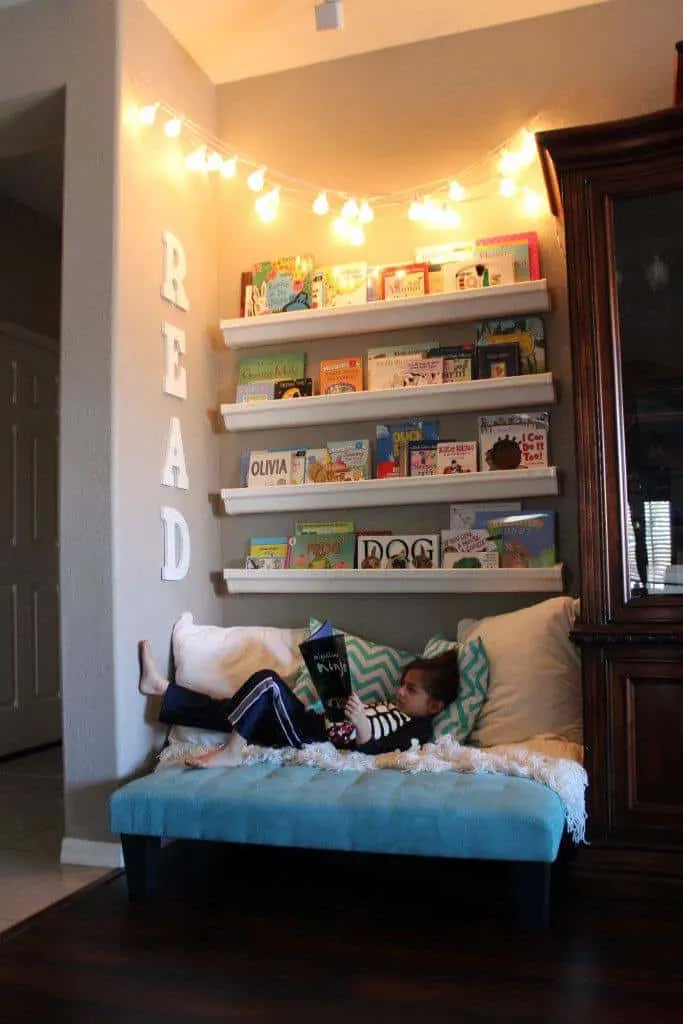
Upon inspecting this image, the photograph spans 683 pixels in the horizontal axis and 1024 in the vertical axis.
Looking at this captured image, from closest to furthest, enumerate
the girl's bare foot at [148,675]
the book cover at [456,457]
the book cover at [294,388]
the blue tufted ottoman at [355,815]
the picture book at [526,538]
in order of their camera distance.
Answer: the blue tufted ottoman at [355,815] < the girl's bare foot at [148,675] < the picture book at [526,538] < the book cover at [456,457] < the book cover at [294,388]

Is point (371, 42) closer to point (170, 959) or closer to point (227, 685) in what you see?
point (227, 685)

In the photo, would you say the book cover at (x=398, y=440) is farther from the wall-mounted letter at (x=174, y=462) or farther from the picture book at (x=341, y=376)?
the wall-mounted letter at (x=174, y=462)

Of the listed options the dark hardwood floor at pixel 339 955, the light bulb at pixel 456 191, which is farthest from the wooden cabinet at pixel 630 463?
the light bulb at pixel 456 191

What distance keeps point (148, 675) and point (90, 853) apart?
52cm

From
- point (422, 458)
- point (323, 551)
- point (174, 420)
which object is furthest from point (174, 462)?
point (422, 458)

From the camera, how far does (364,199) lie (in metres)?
3.11

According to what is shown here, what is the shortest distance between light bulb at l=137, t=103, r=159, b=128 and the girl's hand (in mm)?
1908

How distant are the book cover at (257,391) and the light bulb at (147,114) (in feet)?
2.97

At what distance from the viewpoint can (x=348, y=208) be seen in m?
3.05

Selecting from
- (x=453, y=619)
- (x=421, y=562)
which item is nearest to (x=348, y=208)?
(x=421, y=562)

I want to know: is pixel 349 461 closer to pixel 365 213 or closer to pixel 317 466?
pixel 317 466

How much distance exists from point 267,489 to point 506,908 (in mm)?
1557

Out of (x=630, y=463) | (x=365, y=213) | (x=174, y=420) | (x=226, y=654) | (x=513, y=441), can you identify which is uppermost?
(x=365, y=213)

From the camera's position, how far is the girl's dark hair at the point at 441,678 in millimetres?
2559
